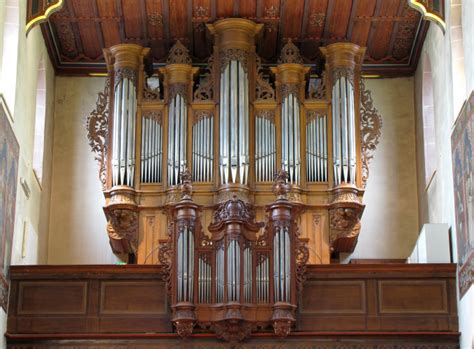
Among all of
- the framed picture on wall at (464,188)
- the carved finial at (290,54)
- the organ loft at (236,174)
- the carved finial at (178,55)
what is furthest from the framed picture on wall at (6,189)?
the framed picture on wall at (464,188)

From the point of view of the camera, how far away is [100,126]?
24.4m

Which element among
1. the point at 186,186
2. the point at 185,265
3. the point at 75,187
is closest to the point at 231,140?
the point at 186,186

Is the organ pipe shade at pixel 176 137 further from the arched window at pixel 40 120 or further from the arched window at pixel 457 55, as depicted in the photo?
the arched window at pixel 457 55

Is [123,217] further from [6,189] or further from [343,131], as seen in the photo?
[343,131]

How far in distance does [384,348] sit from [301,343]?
4.62 feet

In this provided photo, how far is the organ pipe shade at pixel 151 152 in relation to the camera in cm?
2362

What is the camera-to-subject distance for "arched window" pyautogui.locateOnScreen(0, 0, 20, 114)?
69.1ft

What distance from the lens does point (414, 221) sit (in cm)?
2508

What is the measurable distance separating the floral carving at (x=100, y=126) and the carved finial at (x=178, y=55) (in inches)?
53.3

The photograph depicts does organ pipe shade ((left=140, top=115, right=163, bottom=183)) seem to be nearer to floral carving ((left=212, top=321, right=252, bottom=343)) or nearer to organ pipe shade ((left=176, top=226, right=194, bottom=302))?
organ pipe shade ((left=176, top=226, right=194, bottom=302))

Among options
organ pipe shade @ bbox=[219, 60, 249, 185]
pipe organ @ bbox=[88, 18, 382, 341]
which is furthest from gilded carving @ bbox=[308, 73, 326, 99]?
organ pipe shade @ bbox=[219, 60, 249, 185]

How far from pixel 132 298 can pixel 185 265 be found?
1.15 m

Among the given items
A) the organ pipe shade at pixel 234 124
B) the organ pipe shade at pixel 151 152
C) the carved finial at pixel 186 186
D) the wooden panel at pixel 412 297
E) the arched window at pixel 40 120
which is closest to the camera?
the wooden panel at pixel 412 297

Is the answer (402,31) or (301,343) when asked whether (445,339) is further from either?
(402,31)
